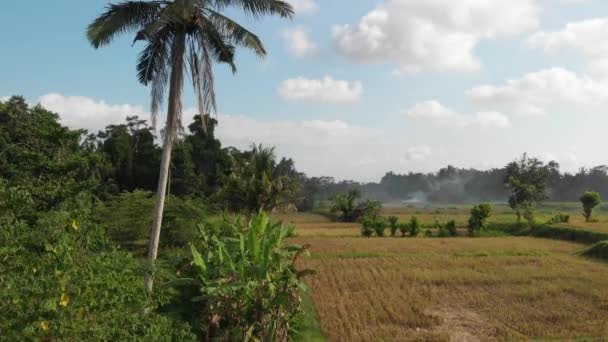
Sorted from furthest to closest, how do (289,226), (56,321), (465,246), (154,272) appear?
(465,246)
(289,226)
(154,272)
(56,321)

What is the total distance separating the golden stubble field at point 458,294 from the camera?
1360 cm

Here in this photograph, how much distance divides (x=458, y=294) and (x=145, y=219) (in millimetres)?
16792

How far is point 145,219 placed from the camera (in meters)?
26.3

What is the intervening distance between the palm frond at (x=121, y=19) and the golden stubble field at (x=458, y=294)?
389 inches

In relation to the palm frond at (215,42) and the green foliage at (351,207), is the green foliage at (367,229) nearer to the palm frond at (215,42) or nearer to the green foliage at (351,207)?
the green foliage at (351,207)

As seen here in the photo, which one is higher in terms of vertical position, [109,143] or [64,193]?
[109,143]

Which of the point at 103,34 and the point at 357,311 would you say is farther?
the point at 357,311

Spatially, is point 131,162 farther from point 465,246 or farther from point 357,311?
point 357,311

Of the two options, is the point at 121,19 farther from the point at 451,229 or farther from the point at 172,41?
the point at 451,229

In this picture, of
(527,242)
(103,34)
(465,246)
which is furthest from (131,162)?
(103,34)

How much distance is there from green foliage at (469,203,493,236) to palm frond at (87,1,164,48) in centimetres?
3825

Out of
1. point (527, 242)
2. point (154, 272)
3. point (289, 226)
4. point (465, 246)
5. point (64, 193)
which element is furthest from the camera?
point (527, 242)

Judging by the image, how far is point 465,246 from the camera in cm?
3378

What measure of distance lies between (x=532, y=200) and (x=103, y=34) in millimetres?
52171
